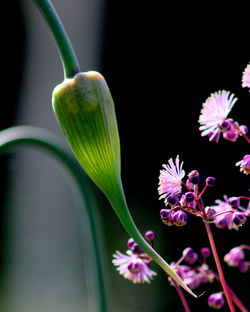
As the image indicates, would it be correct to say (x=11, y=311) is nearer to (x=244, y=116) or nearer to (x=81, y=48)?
(x=244, y=116)

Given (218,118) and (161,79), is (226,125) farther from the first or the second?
(161,79)

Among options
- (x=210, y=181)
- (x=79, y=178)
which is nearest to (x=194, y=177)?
(x=210, y=181)

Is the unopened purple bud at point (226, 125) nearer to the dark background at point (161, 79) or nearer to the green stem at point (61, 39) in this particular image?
the green stem at point (61, 39)

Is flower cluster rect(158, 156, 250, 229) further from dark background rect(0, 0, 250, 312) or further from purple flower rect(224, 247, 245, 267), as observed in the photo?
dark background rect(0, 0, 250, 312)

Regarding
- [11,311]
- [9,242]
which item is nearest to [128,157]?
[11,311]

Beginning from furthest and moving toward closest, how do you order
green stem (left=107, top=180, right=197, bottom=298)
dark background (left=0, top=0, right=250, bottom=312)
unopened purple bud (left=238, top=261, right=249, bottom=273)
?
dark background (left=0, top=0, right=250, bottom=312) < unopened purple bud (left=238, top=261, right=249, bottom=273) < green stem (left=107, top=180, right=197, bottom=298)

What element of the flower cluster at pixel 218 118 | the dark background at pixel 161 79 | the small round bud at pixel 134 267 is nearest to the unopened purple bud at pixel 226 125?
the flower cluster at pixel 218 118

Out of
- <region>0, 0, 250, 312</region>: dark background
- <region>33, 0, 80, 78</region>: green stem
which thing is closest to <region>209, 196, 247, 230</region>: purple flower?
<region>33, 0, 80, 78</region>: green stem
